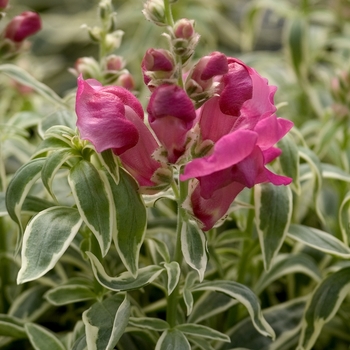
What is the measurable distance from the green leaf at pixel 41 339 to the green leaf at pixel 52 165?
226mm

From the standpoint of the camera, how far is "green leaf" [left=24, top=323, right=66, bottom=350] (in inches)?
30.7

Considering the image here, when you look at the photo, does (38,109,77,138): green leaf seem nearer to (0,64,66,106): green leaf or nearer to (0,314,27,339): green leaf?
(0,64,66,106): green leaf

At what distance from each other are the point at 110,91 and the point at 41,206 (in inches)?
8.2

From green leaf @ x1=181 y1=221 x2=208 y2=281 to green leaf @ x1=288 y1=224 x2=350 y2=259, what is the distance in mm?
201

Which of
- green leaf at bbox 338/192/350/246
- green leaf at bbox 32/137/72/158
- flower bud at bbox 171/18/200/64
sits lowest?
green leaf at bbox 338/192/350/246

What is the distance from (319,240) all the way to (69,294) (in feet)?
1.15

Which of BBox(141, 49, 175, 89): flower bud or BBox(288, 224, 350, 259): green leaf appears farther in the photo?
BBox(288, 224, 350, 259): green leaf

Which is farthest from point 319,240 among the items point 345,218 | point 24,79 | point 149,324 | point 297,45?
point 297,45

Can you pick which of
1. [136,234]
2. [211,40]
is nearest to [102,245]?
[136,234]

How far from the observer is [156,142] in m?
0.69

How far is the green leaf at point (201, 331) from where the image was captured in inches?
28.6

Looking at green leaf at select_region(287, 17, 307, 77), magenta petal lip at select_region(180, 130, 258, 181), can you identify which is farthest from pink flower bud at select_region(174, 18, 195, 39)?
green leaf at select_region(287, 17, 307, 77)

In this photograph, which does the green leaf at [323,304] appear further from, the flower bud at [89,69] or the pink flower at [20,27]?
the pink flower at [20,27]

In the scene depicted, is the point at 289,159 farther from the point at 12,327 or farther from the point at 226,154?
the point at 12,327
